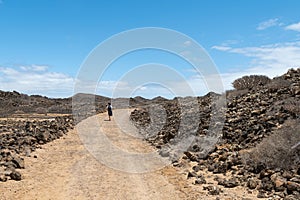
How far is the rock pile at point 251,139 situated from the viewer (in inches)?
373

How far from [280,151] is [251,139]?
3.15 metres

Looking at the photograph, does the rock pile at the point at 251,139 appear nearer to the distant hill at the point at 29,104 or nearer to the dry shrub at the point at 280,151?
the dry shrub at the point at 280,151

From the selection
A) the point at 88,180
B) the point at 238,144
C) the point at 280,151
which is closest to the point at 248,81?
the point at 238,144

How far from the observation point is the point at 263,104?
1795 cm

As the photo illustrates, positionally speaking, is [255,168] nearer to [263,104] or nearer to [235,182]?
[235,182]

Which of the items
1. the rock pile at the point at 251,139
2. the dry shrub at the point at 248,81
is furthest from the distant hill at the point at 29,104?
the rock pile at the point at 251,139

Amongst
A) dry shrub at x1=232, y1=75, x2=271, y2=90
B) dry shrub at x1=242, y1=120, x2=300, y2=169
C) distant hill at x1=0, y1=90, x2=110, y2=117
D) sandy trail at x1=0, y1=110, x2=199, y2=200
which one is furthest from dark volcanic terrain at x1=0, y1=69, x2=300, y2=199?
distant hill at x1=0, y1=90, x2=110, y2=117

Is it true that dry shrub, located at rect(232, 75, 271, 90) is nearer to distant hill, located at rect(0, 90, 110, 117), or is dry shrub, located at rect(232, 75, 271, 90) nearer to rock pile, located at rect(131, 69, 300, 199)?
rock pile, located at rect(131, 69, 300, 199)

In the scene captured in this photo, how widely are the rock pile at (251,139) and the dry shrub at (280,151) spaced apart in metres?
0.03

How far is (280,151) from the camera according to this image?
10453 millimetres

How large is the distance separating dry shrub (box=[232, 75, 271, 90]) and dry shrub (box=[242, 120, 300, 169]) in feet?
54.8

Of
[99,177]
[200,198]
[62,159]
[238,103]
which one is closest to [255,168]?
[200,198]

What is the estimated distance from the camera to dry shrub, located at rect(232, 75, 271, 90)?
92.7ft

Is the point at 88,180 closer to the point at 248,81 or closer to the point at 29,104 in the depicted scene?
the point at 248,81
